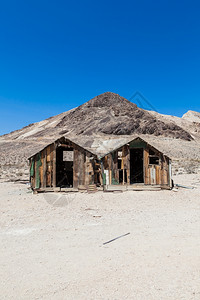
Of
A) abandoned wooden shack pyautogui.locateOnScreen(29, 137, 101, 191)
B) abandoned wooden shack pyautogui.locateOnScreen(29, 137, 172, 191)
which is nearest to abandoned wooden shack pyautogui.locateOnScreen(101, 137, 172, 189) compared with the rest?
abandoned wooden shack pyautogui.locateOnScreen(29, 137, 172, 191)

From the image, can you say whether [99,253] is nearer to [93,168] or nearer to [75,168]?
[93,168]

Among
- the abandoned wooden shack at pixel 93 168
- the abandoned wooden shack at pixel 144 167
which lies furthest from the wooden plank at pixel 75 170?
the abandoned wooden shack at pixel 144 167

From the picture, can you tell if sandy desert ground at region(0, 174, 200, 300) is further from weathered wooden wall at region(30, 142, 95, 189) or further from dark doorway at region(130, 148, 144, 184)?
dark doorway at region(130, 148, 144, 184)

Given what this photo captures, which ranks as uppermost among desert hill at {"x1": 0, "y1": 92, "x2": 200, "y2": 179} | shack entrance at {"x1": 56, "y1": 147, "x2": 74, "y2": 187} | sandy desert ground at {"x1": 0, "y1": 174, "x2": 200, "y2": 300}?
desert hill at {"x1": 0, "y1": 92, "x2": 200, "y2": 179}

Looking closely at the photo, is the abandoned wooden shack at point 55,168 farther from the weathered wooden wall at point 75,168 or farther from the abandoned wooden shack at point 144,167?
the abandoned wooden shack at point 144,167

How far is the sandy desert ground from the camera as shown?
4137 mm

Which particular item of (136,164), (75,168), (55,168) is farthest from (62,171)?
(136,164)

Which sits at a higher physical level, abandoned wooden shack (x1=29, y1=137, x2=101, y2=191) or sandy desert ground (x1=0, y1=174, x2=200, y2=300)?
abandoned wooden shack (x1=29, y1=137, x2=101, y2=191)

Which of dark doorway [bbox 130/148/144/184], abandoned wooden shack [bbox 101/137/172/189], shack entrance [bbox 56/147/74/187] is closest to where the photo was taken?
abandoned wooden shack [bbox 101/137/172/189]

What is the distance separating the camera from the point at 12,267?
511cm

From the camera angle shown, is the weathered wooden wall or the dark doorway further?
the dark doorway

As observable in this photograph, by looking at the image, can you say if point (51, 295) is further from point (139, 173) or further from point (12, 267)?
point (139, 173)

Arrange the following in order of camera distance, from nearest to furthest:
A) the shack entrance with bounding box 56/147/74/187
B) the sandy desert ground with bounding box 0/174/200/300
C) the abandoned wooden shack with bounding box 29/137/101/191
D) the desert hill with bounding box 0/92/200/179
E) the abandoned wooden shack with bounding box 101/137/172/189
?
the sandy desert ground with bounding box 0/174/200/300, the abandoned wooden shack with bounding box 29/137/101/191, the abandoned wooden shack with bounding box 101/137/172/189, the shack entrance with bounding box 56/147/74/187, the desert hill with bounding box 0/92/200/179

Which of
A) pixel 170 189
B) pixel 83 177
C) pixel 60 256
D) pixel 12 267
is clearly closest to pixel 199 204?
pixel 170 189
